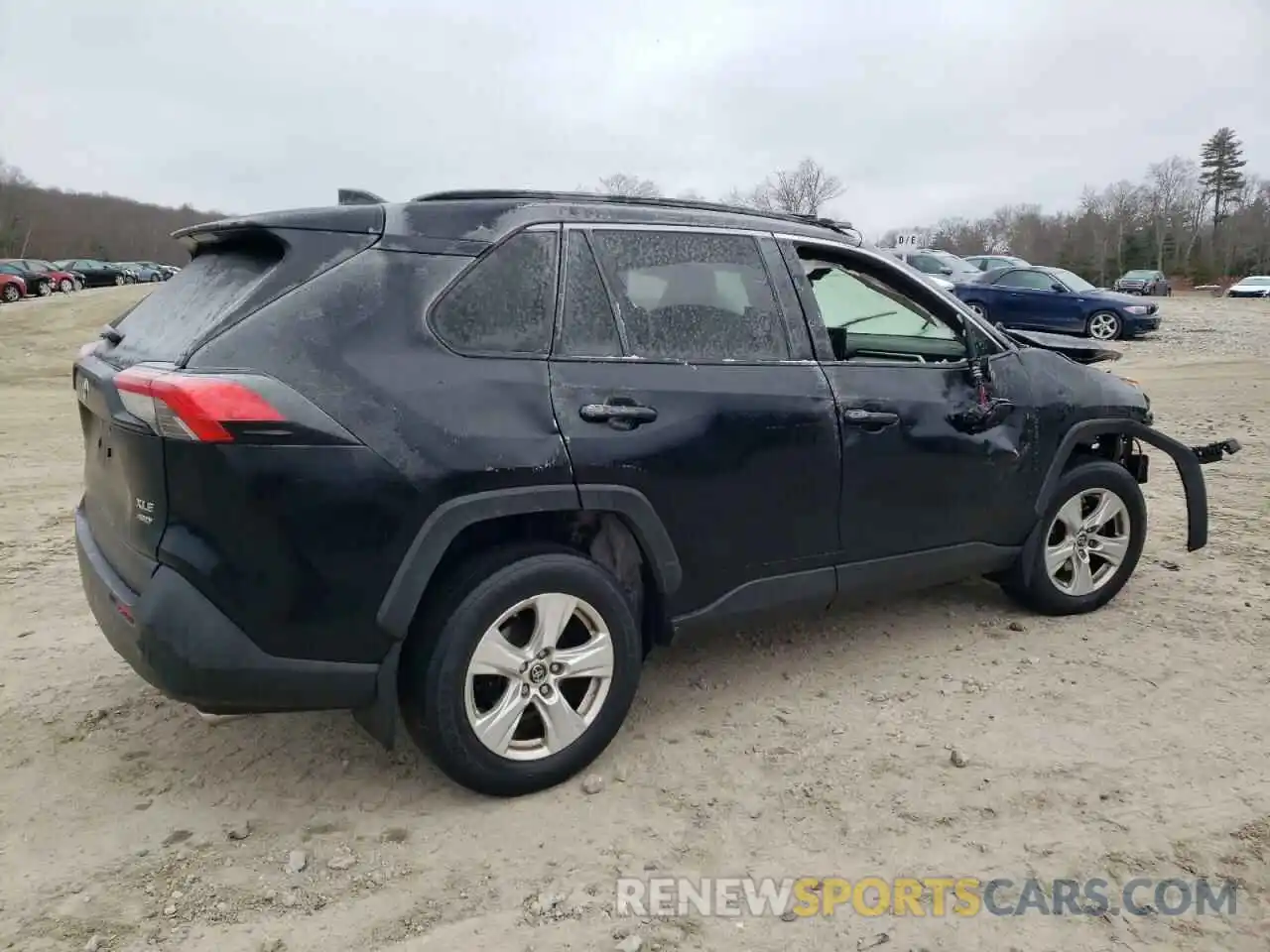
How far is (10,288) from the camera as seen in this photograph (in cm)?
3631

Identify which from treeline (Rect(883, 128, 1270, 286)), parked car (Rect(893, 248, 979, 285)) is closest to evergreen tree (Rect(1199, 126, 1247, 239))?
treeline (Rect(883, 128, 1270, 286))

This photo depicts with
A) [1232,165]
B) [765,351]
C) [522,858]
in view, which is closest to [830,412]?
[765,351]

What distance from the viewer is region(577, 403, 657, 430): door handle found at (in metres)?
2.91

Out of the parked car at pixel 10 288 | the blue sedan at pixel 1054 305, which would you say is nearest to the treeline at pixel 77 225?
the parked car at pixel 10 288

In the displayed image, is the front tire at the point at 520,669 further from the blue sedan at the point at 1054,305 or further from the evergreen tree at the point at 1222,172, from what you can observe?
the evergreen tree at the point at 1222,172

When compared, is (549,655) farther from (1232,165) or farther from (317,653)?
(1232,165)

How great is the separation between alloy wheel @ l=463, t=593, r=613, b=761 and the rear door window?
0.91m

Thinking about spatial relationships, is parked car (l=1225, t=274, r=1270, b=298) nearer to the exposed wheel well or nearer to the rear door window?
the rear door window

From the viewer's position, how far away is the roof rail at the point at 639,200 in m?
3.08

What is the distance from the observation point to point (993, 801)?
114 inches

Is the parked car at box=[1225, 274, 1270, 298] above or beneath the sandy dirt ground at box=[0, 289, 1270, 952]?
above

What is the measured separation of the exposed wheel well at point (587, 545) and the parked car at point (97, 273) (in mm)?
59053

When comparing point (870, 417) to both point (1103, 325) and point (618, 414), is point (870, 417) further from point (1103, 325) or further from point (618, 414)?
point (1103, 325)

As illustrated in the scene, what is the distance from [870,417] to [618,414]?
3.63 feet
